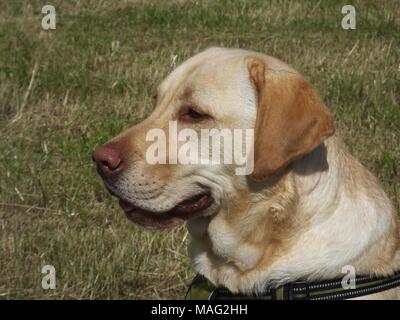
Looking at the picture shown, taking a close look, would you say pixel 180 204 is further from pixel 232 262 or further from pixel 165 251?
pixel 165 251

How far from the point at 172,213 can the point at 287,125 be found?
0.72 meters

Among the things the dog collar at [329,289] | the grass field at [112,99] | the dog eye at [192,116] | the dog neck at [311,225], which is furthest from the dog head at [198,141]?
the grass field at [112,99]

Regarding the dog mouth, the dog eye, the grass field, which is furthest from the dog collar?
the grass field

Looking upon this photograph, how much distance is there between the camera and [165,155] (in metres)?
4.10

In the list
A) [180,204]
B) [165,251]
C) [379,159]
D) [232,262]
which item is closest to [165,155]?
[180,204]

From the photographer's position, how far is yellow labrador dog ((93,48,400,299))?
3891mm

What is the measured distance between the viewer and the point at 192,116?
13.7 feet

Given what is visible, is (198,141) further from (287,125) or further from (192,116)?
(287,125)

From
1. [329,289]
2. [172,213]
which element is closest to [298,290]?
[329,289]

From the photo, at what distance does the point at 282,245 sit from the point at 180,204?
51 cm

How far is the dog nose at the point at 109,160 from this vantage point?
4.07 meters

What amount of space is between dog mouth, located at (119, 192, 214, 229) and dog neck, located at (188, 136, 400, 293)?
13 centimetres

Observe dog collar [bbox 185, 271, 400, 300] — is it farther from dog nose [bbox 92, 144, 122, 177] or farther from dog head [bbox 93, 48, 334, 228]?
dog nose [bbox 92, 144, 122, 177]

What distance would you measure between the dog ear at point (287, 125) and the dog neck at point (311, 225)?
0.15m
